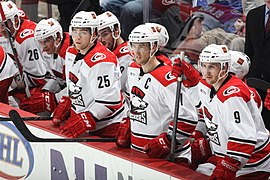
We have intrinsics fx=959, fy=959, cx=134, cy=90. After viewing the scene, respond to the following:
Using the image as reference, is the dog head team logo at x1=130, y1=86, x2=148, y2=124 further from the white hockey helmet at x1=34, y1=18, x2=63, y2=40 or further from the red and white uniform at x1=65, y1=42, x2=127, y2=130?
the white hockey helmet at x1=34, y1=18, x2=63, y2=40

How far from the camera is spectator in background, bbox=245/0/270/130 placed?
5.72 meters

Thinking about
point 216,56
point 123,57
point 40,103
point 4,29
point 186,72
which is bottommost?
point 40,103

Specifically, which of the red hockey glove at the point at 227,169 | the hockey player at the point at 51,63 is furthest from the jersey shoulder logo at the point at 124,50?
the red hockey glove at the point at 227,169

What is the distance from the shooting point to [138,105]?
5.22 m

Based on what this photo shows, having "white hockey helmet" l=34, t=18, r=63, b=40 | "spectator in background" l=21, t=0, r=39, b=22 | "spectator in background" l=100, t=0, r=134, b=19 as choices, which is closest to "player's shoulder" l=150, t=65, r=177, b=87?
"white hockey helmet" l=34, t=18, r=63, b=40

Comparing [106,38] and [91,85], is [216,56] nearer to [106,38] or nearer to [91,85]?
[91,85]

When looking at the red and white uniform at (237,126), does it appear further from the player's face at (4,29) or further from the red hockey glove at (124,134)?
the player's face at (4,29)

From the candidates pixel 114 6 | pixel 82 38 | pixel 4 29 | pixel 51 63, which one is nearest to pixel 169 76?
pixel 82 38

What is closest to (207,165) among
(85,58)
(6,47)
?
(85,58)

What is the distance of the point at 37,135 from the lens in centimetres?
575

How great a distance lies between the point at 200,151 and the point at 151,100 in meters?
0.39

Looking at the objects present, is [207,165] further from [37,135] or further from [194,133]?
[37,135]

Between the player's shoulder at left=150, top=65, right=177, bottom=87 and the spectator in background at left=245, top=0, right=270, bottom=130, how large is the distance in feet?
2.59

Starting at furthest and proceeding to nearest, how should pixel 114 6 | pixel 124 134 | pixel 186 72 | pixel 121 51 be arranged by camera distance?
pixel 114 6 → pixel 121 51 → pixel 124 134 → pixel 186 72
